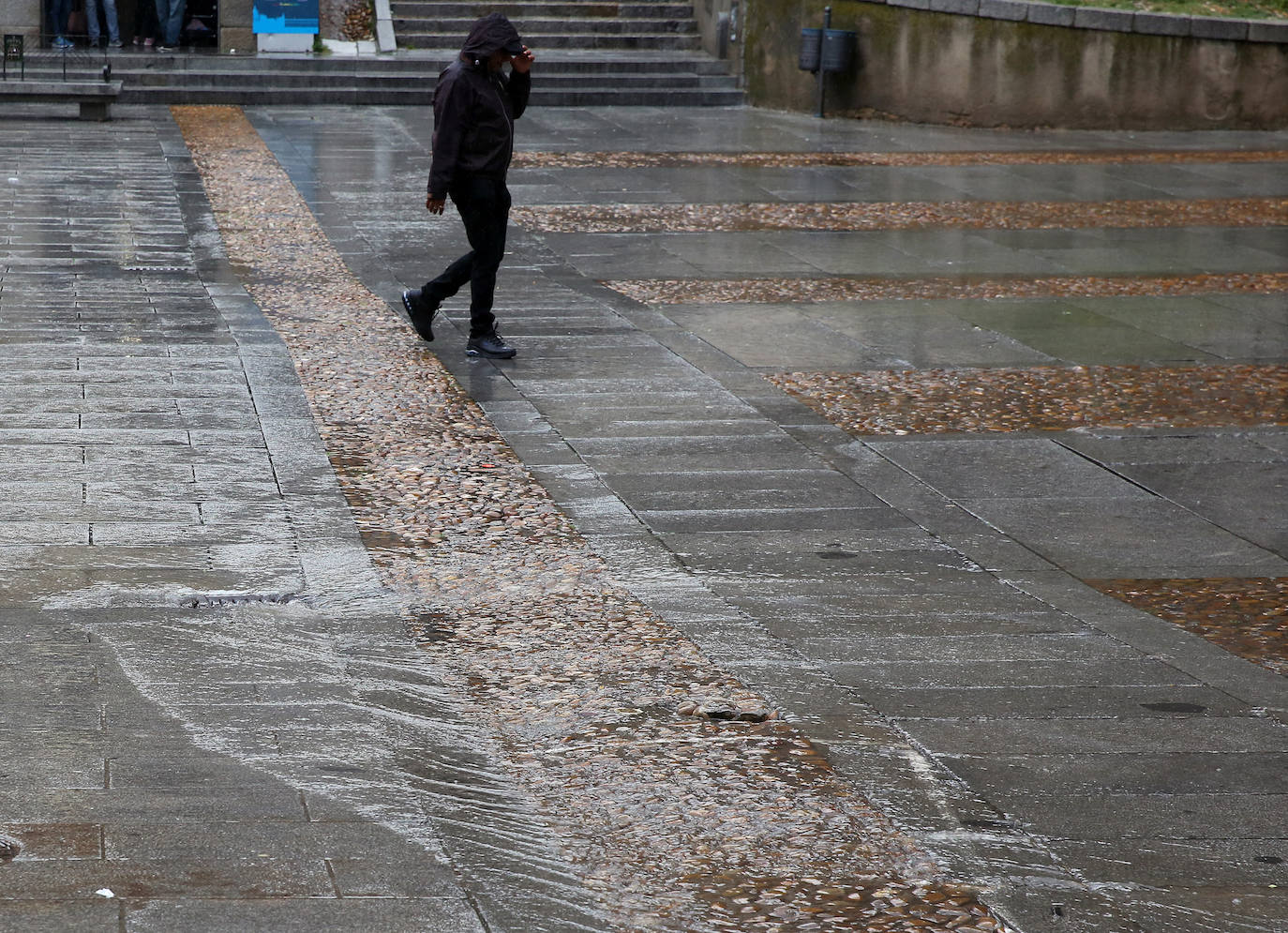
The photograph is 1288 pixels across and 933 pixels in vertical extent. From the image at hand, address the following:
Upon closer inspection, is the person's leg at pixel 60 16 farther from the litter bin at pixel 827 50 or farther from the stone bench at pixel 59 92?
the litter bin at pixel 827 50

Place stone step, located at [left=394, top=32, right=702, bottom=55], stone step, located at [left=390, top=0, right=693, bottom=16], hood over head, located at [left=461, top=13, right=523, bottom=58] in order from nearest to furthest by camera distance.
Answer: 1. hood over head, located at [left=461, top=13, right=523, bottom=58]
2. stone step, located at [left=394, top=32, right=702, bottom=55]
3. stone step, located at [left=390, top=0, right=693, bottom=16]

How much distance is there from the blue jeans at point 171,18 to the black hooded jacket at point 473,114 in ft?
47.1

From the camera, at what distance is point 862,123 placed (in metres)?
20.1

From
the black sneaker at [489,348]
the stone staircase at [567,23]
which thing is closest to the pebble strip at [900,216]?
the black sneaker at [489,348]

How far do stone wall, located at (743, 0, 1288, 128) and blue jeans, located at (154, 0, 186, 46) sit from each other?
9.30m

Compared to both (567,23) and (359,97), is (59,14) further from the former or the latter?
(567,23)

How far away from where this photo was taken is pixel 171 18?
21.8 metres

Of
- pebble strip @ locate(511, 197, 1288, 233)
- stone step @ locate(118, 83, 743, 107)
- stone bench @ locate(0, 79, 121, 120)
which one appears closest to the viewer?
pebble strip @ locate(511, 197, 1288, 233)

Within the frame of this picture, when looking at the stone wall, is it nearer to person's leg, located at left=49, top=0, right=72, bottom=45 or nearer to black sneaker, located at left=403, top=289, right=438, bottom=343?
person's leg, located at left=49, top=0, right=72, bottom=45

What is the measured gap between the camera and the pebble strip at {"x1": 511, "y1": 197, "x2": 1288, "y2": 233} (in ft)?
43.2

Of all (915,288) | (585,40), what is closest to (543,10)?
(585,40)

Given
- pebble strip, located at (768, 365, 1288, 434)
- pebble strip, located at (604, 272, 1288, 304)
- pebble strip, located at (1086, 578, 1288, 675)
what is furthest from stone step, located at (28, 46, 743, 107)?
pebble strip, located at (1086, 578, 1288, 675)

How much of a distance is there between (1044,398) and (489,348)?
292cm

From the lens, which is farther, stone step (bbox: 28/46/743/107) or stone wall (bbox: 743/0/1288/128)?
stone step (bbox: 28/46/743/107)
